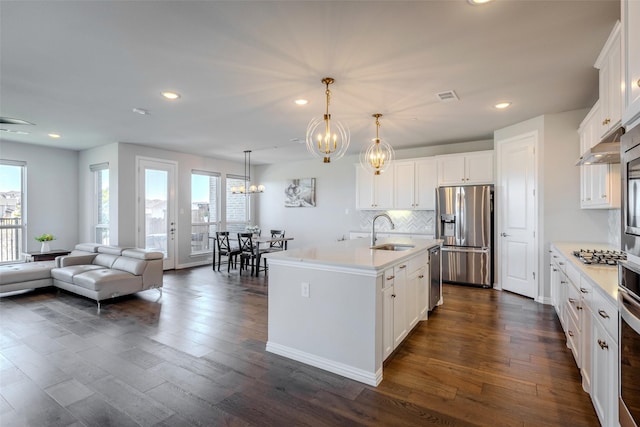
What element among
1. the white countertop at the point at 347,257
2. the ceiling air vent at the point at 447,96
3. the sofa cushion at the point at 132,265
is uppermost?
the ceiling air vent at the point at 447,96

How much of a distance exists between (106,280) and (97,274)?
0.26 m

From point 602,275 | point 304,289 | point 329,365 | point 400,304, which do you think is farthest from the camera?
point 400,304

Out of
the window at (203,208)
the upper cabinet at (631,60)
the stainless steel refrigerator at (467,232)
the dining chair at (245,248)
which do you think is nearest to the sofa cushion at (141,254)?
the dining chair at (245,248)

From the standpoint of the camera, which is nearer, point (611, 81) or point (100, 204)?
point (611, 81)

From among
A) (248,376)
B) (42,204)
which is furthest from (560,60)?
(42,204)

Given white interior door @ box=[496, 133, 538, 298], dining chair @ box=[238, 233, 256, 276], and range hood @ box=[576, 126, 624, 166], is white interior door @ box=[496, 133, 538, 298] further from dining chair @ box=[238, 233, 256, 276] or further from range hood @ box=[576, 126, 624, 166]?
dining chair @ box=[238, 233, 256, 276]

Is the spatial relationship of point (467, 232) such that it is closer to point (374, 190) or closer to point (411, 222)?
point (411, 222)

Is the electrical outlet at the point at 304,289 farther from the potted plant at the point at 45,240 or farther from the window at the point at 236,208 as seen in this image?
the window at the point at 236,208

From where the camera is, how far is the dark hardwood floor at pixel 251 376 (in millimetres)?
2018

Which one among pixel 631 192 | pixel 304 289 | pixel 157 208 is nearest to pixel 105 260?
pixel 157 208

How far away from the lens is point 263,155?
24.7 ft

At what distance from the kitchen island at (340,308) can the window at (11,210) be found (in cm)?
631

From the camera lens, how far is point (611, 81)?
2.47m

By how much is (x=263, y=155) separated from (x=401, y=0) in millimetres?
5803
